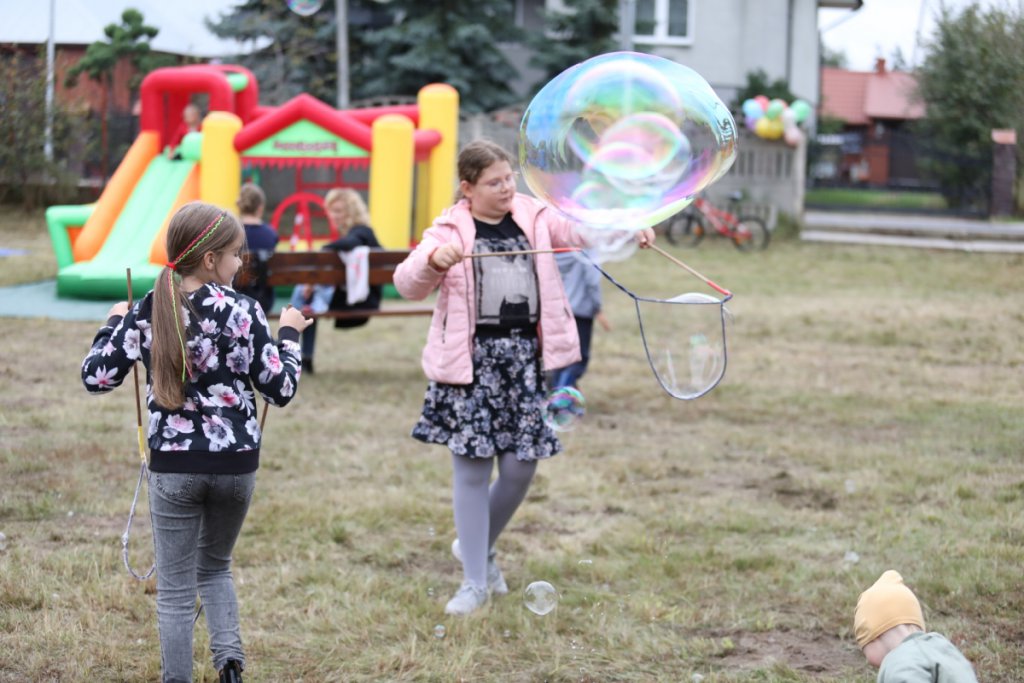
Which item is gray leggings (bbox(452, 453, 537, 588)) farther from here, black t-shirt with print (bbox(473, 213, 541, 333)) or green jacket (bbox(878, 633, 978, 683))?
green jacket (bbox(878, 633, 978, 683))

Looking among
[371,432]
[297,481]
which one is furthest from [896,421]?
[297,481]

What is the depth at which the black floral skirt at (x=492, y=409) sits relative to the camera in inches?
147

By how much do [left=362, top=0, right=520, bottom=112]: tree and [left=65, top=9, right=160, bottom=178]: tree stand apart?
4.07 metres

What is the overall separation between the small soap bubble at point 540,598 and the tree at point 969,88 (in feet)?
25.3

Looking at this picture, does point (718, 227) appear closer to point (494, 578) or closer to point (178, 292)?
point (494, 578)

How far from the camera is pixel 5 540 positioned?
426cm

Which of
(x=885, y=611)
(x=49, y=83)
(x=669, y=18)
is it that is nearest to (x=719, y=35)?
(x=669, y=18)

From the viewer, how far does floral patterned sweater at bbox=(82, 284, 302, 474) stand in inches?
113

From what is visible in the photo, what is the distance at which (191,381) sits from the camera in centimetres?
288

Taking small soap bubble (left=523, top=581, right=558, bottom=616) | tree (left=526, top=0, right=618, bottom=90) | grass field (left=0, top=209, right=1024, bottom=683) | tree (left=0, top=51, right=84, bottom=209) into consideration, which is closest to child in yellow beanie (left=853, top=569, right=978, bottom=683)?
grass field (left=0, top=209, right=1024, bottom=683)

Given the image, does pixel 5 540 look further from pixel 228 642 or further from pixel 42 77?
pixel 42 77

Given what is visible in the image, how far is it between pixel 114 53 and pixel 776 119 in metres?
11.7

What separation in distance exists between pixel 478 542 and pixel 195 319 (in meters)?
1.37

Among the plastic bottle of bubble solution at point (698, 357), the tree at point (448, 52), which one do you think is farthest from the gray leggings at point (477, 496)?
the tree at point (448, 52)
